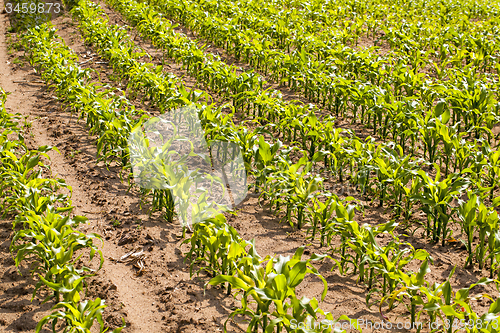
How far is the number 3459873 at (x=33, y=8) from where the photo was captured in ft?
34.5

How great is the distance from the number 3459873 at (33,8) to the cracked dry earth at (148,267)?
6741mm

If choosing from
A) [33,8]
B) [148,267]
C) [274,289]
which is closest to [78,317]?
[148,267]

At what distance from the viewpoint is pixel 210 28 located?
8367mm

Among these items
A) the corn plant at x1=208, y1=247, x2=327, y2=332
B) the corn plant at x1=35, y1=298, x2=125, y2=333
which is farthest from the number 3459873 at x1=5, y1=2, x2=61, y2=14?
the corn plant at x1=208, y1=247, x2=327, y2=332

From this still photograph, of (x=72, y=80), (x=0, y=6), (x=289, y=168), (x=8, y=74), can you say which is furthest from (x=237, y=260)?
(x=0, y=6)

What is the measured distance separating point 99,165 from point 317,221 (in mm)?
2503

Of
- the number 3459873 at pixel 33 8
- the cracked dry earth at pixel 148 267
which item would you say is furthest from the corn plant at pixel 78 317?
the number 3459873 at pixel 33 8

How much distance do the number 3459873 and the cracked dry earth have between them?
6741 mm

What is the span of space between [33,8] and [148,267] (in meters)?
9.78

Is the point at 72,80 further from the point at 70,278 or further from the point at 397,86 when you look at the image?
the point at 397,86

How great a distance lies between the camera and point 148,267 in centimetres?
334

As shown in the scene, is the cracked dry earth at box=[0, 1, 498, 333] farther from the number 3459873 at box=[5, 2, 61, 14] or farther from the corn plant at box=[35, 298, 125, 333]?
Answer: the number 3459873 at box=[5, 2, 61, 14]

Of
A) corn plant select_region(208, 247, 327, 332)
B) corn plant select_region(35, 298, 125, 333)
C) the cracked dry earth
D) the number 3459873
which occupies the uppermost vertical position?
the number 3459873

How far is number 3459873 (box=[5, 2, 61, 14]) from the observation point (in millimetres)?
10508
